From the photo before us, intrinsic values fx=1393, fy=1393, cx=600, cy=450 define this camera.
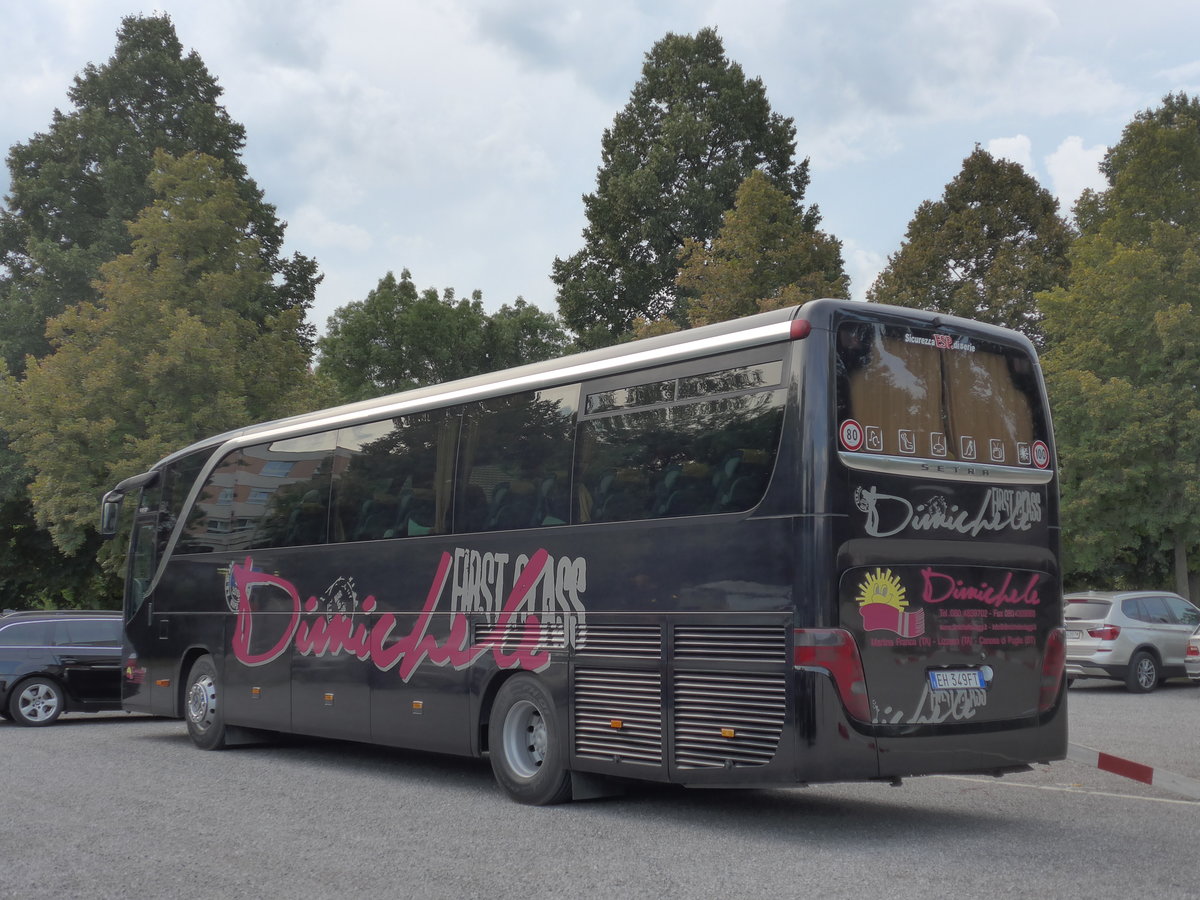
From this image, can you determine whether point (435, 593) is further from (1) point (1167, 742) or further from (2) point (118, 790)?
(1) point (1167, 742)

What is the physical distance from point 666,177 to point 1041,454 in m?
39.5

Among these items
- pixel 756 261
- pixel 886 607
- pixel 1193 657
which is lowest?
pixel 1193 657

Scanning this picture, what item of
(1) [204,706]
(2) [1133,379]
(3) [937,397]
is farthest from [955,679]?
(2) [1133,379]

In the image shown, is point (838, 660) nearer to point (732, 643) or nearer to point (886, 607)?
point (886, 607)

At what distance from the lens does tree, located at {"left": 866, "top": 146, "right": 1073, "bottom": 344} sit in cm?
4081

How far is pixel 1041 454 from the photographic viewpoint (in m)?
10.0

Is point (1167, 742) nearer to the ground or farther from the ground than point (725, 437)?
nearer to the ground

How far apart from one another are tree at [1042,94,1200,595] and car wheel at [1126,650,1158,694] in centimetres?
787

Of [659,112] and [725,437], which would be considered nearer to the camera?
[725,437]

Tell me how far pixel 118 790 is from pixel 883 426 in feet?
22.5

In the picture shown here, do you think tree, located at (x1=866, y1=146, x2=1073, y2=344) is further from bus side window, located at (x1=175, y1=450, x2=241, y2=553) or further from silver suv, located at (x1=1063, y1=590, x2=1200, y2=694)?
bus side window, located at (x1=175, y1=450, x2=241, y2=553)

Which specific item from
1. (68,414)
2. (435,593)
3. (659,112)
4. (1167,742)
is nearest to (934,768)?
(435,593)

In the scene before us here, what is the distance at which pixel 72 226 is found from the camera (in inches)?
1622

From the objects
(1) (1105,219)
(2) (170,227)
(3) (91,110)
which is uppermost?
(3) (91,110)
